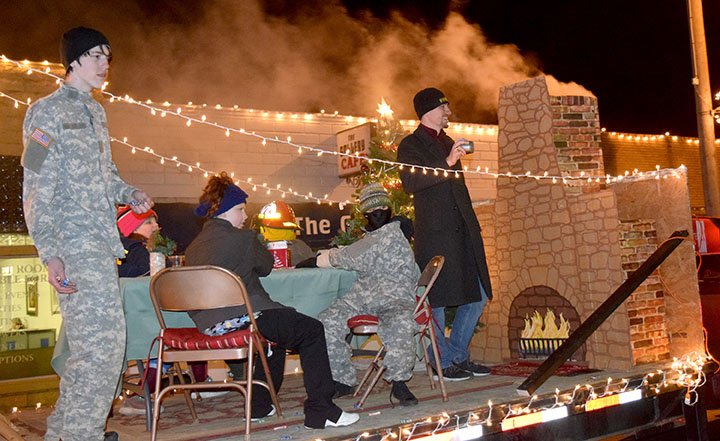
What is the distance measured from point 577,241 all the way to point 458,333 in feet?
4.09

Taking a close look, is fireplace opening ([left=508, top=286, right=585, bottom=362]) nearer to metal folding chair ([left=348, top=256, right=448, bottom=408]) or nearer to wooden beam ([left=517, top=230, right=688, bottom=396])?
wooden beam ([left=517, top=230, right=688, bottom=396])

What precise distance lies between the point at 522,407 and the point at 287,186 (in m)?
7.04

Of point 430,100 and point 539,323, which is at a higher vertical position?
point 430,100

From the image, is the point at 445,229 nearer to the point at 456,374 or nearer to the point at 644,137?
the point at 456,374

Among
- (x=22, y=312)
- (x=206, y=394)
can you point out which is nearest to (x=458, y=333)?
(x=206, y=394)

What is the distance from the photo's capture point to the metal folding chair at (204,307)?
3.32 meters

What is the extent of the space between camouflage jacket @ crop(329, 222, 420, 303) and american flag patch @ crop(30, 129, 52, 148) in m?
1.87

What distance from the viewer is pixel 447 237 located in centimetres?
491

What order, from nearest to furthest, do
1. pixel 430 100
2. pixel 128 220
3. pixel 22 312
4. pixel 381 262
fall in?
pixel 381 262 → pixel 128 220 → pixel 430 100 → pixel 22 312

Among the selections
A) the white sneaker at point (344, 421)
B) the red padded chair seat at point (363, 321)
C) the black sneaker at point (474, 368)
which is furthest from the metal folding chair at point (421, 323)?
the black sneaker at point (474, 368)

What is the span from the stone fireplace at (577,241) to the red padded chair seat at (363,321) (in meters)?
1.94

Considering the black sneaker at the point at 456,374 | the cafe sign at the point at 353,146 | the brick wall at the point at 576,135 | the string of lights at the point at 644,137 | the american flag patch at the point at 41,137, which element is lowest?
the black sneaker at the point at 456,374

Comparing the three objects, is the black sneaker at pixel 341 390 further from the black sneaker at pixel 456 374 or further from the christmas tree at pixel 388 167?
the christmas tree at pixel 388 167

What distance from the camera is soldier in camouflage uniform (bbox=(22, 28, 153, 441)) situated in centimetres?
291
